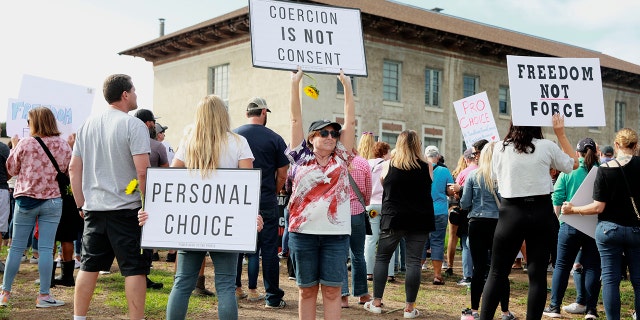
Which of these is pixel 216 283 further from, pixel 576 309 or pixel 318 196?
pixel 576 309

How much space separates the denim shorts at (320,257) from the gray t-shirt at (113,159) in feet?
4.12

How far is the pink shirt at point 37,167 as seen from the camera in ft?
21.0

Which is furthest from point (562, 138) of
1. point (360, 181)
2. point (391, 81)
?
point (391, 81)

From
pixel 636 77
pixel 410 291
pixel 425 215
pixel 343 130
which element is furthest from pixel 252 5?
pixel 636 77

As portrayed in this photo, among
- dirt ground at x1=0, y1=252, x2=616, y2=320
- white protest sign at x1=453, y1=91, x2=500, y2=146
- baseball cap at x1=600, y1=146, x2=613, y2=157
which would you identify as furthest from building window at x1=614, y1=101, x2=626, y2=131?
baseball cap at x1=600, y1=146, x2=613, y2=157

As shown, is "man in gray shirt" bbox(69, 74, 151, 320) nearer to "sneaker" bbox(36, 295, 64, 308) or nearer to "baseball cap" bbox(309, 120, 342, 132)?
"baseball cap" bbox(309, 120, 342, 132)

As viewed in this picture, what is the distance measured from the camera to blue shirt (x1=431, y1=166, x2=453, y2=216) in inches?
351

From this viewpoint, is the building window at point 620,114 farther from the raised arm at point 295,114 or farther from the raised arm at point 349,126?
the raised arm at point 295,114

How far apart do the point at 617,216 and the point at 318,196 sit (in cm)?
270

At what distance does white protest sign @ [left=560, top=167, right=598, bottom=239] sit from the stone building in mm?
19174

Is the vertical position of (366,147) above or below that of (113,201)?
above

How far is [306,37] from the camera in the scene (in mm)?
5312

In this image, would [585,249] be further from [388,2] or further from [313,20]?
[388,2]

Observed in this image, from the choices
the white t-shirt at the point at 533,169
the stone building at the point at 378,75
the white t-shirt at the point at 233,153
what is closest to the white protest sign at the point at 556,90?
the white t-shirt at the point at 533,169
